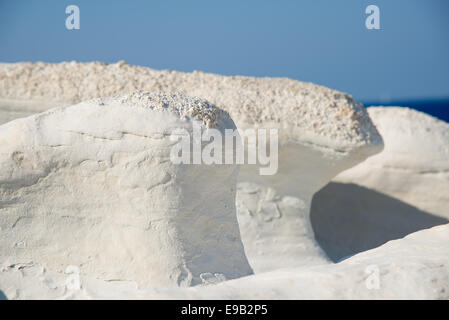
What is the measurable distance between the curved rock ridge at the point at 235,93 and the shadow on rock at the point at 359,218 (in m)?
1.78

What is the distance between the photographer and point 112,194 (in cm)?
289

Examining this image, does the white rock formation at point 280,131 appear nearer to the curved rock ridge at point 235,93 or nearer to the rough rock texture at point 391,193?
the curved rock ridge at point 235,93

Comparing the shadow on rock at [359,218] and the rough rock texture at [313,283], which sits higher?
the rough rock texture at [313,283]

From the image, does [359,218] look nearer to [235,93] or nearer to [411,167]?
[411,167]

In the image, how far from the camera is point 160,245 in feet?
9.29

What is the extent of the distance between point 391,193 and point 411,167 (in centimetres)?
35

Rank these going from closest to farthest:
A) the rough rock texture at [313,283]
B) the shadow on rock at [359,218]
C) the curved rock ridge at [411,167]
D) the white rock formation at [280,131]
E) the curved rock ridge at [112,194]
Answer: the rough rock texture at [313,283] → the curved rock ridge at [112,194] → the white rock formation at [280,131] → the shadow on rock at [359,218] → the curved rock ridge at [411,167]

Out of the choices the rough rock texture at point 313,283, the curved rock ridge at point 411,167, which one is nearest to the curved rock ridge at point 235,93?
the curved rock ridge at point 411,167

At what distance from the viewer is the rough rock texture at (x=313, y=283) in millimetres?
2203

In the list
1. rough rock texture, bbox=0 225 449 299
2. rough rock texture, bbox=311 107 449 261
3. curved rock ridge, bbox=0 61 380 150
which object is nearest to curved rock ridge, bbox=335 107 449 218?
rough rock texture, bbox=311 107 449 261

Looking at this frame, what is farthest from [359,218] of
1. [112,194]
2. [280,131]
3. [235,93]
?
[112,194]

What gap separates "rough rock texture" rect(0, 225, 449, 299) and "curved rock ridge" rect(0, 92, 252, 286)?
130 mm
